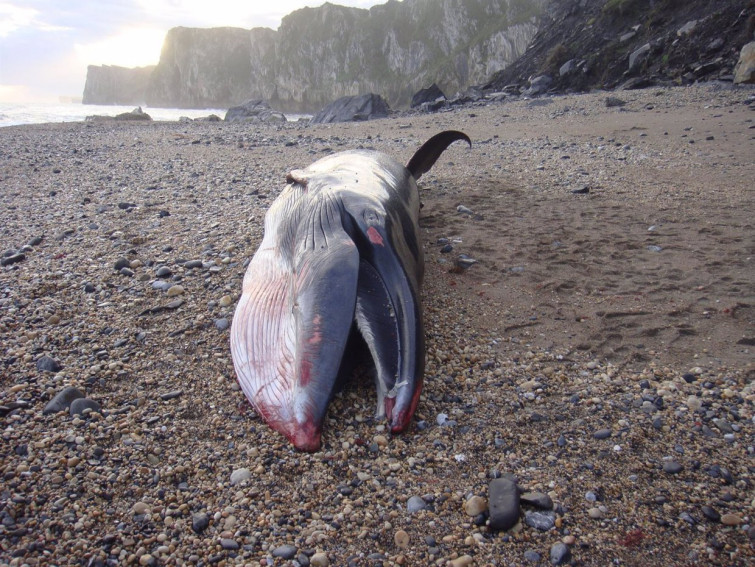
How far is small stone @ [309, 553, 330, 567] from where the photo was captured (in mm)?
1940

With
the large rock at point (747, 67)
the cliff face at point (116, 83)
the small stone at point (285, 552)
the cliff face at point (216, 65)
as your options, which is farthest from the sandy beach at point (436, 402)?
the cliff face at point (116, 83)

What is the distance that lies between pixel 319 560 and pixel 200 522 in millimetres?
525

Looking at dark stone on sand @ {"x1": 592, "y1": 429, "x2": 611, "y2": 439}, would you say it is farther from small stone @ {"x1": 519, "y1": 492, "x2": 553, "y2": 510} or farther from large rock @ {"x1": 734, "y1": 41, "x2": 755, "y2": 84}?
large rock @ {"x1": 734, "y1": 41, "x2": 755, "y2": 84}

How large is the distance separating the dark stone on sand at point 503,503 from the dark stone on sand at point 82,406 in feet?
6.63

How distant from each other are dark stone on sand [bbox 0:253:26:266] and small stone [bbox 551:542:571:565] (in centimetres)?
492

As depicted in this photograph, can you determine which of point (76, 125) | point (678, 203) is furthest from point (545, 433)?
point (76, 125)

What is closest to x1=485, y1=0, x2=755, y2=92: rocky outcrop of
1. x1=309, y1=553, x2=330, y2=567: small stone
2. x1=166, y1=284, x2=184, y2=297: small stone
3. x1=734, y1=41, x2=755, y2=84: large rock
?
x1=734, y1=41, x2=755, y2=84: large rock

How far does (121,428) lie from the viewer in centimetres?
258

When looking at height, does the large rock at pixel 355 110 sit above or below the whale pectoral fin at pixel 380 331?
above

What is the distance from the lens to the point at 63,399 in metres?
2.73

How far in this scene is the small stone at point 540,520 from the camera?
81.5 inches

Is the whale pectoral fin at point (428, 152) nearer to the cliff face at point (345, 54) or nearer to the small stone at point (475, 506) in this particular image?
the small stone at point (475, 506)

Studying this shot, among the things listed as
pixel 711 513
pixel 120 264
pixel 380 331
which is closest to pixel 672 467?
pixel 711 513

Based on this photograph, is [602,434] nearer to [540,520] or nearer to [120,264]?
[540,520]
